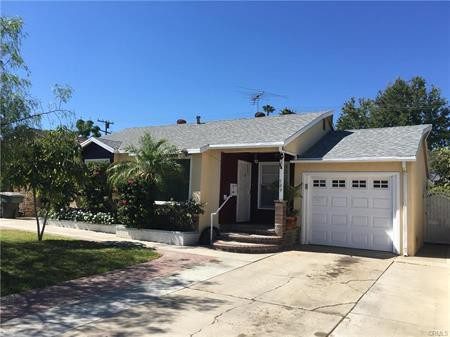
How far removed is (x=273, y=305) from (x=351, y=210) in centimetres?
693

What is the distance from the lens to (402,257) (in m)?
11.7

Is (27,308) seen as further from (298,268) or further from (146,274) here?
(298,268)

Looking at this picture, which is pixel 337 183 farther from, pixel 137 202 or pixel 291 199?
pixel 137 202

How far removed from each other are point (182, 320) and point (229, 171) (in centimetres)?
942

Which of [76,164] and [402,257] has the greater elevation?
[76,164]

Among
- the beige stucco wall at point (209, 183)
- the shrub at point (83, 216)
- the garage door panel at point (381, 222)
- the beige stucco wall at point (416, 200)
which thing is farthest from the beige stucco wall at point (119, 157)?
the beige stucco wall at point (416, 200)

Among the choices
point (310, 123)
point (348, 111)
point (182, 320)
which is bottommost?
point (182, 320)

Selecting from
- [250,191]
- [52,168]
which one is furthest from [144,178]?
[250,191]

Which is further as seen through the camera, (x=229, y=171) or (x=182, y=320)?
(x=229, y=171)

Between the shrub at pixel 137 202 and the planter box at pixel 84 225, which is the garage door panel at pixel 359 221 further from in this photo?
the planter box at pixel 84 225

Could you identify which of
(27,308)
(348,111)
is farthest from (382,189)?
(348,111)

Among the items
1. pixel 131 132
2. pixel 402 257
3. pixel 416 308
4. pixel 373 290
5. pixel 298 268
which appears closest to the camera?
pixel 416 308

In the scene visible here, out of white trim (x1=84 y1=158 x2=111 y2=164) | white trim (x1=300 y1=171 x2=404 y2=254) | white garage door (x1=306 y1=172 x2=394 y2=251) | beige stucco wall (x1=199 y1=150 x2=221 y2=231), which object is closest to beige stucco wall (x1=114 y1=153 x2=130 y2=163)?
white trim (x1=84 y1=158 x2=111 y2=164)

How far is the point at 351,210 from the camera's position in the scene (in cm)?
1299
